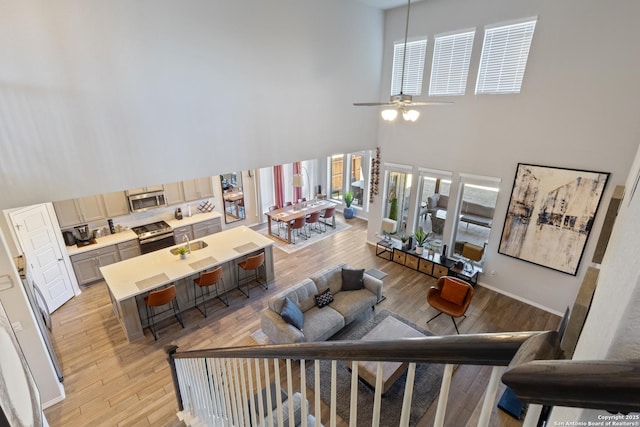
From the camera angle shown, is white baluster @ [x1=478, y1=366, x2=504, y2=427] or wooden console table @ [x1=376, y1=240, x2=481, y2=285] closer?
white baluster @ [x1=478, y1=366, x2=504, y2=427]

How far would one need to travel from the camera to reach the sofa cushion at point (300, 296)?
4.83 meters

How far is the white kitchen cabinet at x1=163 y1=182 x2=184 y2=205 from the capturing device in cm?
757

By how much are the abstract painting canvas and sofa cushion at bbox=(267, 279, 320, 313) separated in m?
3.89

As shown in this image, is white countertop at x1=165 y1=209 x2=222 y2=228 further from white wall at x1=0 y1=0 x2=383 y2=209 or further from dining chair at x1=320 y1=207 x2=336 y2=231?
white wall at x1=0 y1=0 x2=383 y2=209

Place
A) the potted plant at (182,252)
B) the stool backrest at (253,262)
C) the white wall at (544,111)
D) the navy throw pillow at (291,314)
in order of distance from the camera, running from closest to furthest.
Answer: the white wall at (544,111)
the navy throw pillow at (291,314)
the potted plant at (182,252)
the stool backrest at (253,262)

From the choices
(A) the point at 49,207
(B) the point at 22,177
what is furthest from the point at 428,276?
(A) the point at 49,207

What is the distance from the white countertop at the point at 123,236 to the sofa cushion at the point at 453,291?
600cm

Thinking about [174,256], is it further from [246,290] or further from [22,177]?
[22,177]

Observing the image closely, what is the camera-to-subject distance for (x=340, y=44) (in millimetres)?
5699

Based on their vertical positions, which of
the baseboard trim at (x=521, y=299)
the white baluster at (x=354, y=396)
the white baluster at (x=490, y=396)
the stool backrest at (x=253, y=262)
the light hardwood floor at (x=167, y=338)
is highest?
the white baluster at (x=490, y=396)

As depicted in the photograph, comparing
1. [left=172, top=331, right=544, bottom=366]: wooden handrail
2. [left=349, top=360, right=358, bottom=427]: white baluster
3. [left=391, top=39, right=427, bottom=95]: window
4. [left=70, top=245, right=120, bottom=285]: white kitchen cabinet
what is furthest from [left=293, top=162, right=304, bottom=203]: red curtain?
[left=349, top=360, right=358, bottom=427]: white baluster

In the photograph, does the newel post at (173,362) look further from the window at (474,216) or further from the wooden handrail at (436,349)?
the window at (474,216)

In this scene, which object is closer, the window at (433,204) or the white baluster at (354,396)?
the white baluster at (354,396)

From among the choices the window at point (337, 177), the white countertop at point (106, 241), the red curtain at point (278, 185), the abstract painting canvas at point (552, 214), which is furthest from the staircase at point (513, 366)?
the window at point (337, 177)
